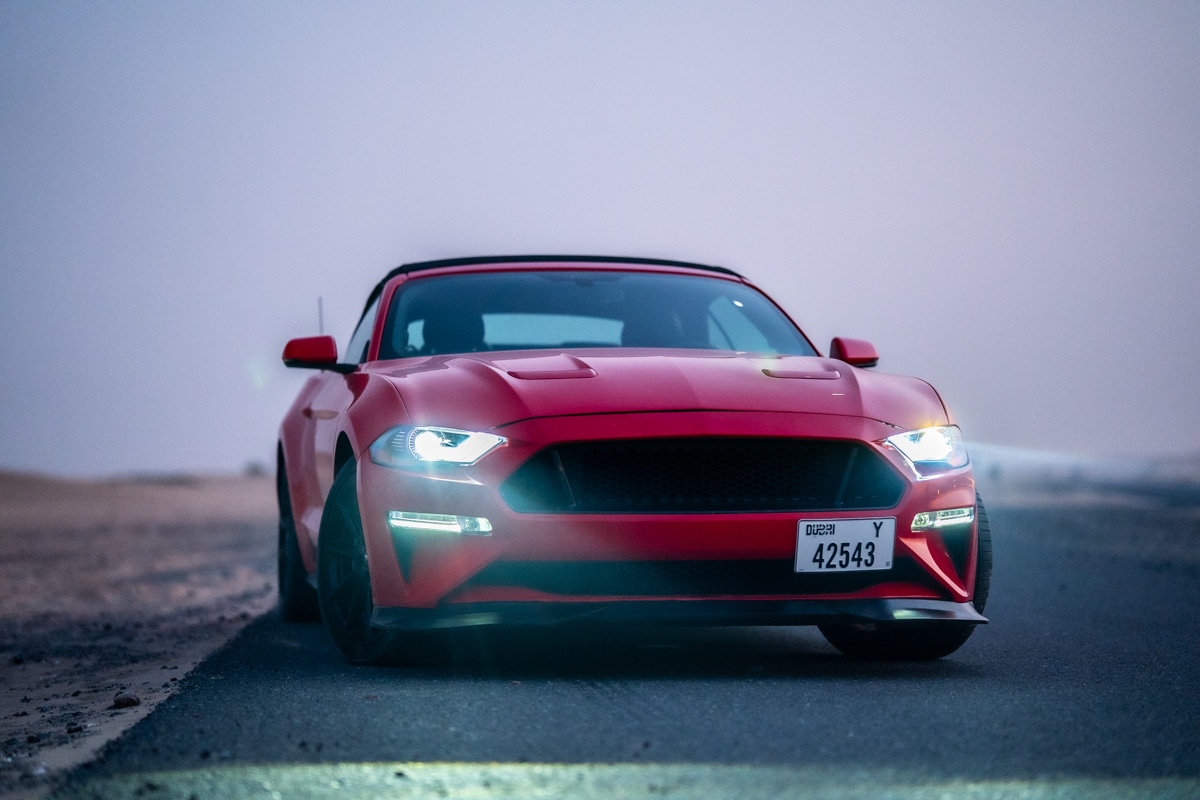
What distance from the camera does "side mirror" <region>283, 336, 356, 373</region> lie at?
6.41 m

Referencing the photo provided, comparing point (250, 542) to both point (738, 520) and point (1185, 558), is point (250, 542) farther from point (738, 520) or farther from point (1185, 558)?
point (738, 520)

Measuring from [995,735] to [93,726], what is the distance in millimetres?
2770

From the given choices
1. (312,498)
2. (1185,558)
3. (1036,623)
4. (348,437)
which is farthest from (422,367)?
(1185,558)

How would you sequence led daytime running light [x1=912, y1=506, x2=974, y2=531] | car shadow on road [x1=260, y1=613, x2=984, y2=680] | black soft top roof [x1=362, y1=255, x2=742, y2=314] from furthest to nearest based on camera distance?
black soft top roof [x1=362, y1=255, x2=742, y2=314] < car shadow on road [x1=260, y1=613, x2=984, y2=680] < led daytime running light [x1=912, y1=506, x2=974, y2=531]

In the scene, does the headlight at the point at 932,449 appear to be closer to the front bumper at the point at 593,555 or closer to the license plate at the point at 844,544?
the front bumper at the point at 593,555

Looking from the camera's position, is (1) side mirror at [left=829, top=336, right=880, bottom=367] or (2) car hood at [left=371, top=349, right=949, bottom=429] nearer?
(2) car hood at [left=371, top=349, right=949, bottom=429]

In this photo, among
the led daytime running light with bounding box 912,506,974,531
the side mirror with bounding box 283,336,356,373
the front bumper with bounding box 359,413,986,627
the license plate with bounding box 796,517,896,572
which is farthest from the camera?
the side mirror with bounding box 283,336,356,373

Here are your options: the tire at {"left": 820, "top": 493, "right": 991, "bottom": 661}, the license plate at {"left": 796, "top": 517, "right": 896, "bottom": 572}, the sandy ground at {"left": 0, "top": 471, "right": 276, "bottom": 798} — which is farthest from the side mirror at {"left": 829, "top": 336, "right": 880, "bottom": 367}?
the sandy ground at {"left": 0, "top": 471, "right": 276, "bottom": 798}

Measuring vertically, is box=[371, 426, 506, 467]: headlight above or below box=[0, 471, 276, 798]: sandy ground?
above

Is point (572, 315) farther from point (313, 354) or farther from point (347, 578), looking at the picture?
point (347, 578)

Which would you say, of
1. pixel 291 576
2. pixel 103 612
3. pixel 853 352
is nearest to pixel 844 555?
pixel 853 352

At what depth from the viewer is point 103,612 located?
34.4 feet

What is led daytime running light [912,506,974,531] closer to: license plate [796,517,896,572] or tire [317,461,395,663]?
license plate [796,517,896,572]

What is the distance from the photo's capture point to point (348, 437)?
5566 millimetres
